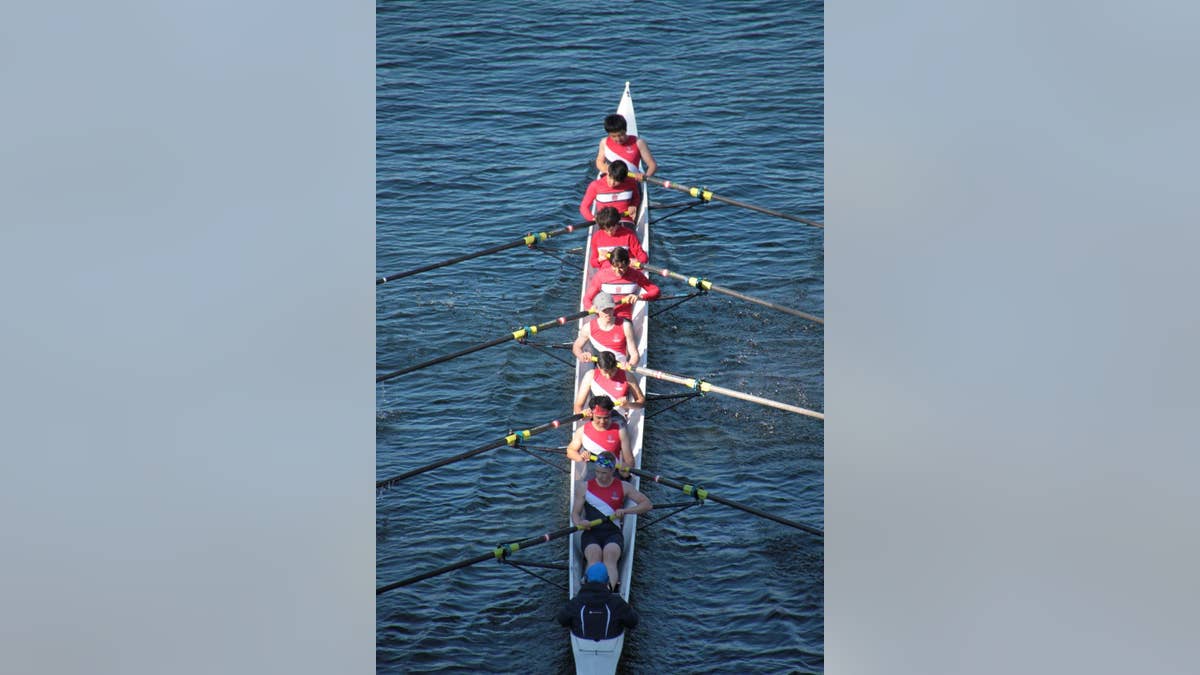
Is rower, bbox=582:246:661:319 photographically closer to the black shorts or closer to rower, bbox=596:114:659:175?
rower, bbox=596:114:659:175

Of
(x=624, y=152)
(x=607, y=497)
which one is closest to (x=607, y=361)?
(x=607, y=497)

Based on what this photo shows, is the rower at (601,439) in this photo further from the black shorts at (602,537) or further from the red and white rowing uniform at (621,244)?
the red and white rowing uniform at (621,244)

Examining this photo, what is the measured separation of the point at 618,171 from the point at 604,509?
299 centimetres

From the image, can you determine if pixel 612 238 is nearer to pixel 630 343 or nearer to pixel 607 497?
pixel 630 343

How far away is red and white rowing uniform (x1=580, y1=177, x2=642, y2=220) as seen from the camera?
9.83m

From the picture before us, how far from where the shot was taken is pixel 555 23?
51.2 ft

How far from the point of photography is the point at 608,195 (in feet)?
32.3

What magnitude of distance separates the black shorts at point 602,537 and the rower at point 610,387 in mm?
735

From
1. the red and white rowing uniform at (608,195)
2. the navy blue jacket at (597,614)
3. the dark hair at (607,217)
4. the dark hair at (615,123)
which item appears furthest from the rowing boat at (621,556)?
the dark hair at (615,123)

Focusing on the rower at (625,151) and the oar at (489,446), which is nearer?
the oar at (489,446)

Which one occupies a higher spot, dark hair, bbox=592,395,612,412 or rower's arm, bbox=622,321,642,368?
rower's arm, bbox=622,321,642,368

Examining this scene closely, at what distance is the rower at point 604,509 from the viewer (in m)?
7.42

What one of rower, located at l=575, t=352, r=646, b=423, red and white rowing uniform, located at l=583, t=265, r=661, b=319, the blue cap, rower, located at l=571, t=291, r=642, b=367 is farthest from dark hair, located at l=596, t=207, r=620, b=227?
the blue cap

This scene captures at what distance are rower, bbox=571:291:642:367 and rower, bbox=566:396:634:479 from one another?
82 cm
